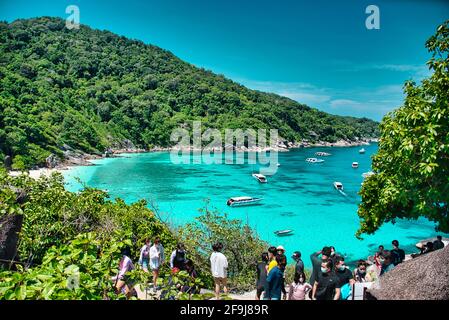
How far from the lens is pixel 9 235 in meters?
4.34

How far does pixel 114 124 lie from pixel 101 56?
632 inches

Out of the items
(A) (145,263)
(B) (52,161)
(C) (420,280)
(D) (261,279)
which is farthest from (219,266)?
(B) (52,161)

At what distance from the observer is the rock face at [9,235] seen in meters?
4.22

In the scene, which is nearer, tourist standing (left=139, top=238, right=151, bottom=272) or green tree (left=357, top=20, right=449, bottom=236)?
green tree (left=357, top=20, right=449, bottom=236)

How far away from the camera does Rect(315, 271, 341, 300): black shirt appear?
400 centimetres

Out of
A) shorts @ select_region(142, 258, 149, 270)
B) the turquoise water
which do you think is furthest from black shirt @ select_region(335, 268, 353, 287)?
the turquoise water

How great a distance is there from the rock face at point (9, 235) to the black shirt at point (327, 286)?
167 inches

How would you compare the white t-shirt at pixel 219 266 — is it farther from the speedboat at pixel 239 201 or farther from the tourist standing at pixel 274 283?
the speedboat at pixel 239 201

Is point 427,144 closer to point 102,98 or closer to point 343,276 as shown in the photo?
point 343,276

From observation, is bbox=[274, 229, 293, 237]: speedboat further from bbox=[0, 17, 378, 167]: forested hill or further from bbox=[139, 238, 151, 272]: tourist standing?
bbox=[0, 17, 378, 167]: forested hill

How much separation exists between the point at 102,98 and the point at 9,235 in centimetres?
7605

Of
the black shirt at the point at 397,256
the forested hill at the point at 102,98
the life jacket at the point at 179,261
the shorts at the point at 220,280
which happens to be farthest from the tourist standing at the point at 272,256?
the forested hill at the point at 102,98

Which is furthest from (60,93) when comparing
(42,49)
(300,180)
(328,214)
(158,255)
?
(158,255)

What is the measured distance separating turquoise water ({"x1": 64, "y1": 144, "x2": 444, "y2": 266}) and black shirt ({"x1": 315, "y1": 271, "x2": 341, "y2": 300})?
8.11m
